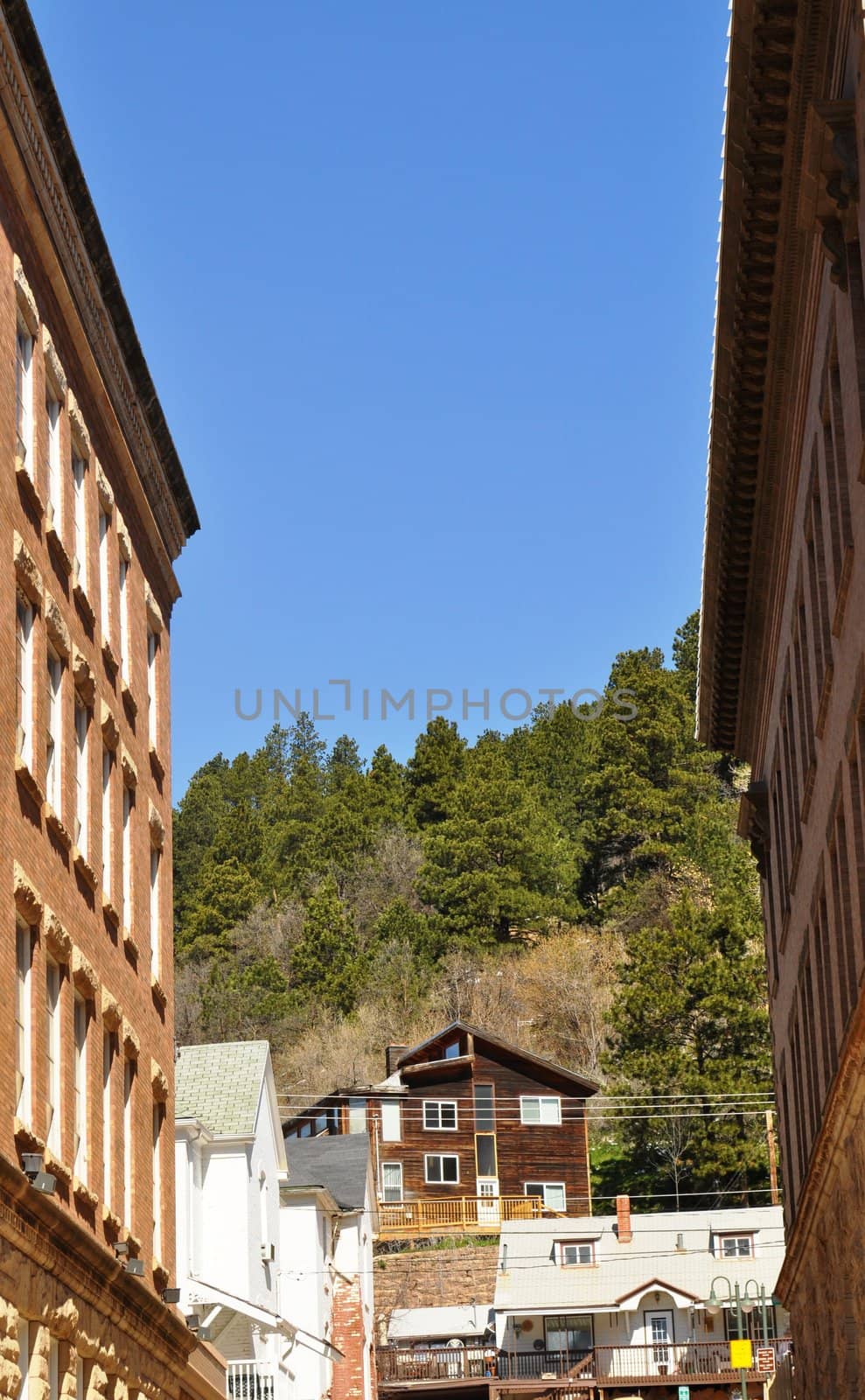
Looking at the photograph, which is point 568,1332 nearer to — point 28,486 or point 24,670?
point 24,670

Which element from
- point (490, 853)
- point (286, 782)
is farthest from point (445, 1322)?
point (286, 782)

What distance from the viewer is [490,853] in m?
105

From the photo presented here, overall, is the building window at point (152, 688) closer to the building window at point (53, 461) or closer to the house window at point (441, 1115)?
the building window at point (53, 461)

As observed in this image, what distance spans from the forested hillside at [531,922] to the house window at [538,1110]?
2904 mm

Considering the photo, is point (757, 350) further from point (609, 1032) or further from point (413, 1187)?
point (609, 1032)

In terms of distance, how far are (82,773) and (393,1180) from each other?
201 feet

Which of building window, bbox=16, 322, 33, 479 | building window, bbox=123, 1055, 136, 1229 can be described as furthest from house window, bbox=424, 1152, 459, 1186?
building window, bbox=16, 322, 33, 479

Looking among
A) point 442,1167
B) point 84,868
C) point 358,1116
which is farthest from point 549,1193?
point 84,868

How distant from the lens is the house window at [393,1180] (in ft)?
265

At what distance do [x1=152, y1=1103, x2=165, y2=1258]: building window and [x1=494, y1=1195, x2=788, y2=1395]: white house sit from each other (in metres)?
40.5

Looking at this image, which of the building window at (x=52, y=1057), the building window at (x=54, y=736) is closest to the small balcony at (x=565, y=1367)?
the building window at (x=52, y=1057)

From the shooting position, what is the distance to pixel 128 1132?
975 inches

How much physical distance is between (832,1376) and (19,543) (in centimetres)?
1489

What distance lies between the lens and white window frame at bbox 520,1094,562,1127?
81750 mm
